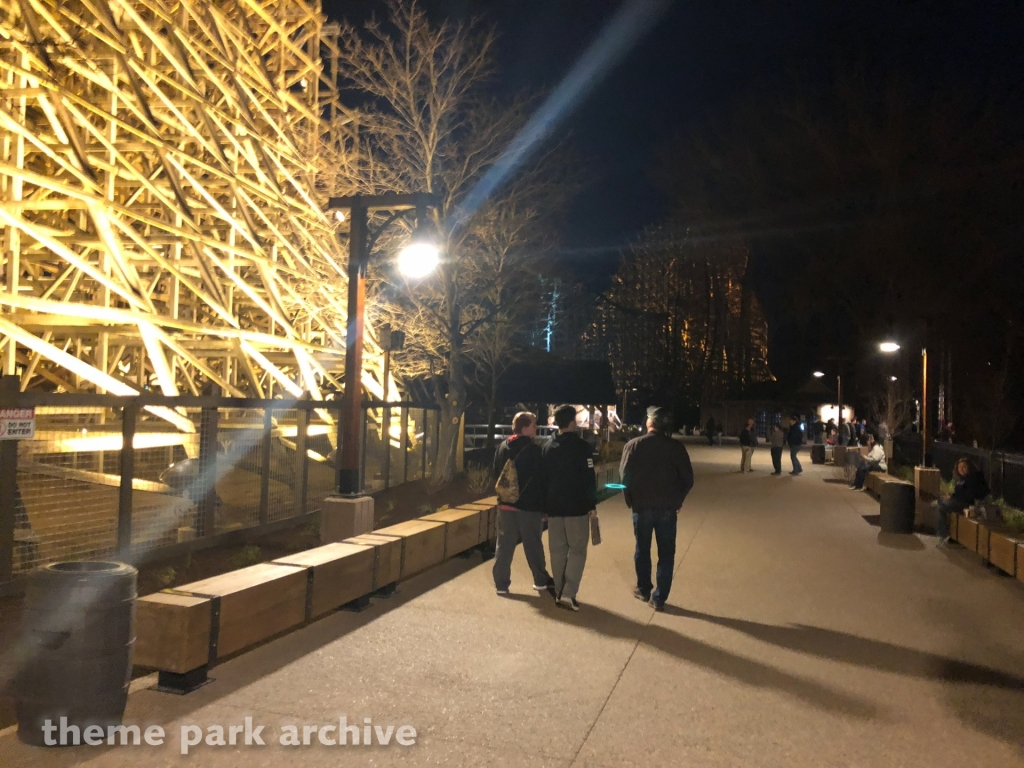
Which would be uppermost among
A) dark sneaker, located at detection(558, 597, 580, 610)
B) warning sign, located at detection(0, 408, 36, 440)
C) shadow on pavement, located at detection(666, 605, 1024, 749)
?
warning sign, located at detection(0, 408, 36, 440)

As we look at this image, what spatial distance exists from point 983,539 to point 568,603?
A: 5950 mm

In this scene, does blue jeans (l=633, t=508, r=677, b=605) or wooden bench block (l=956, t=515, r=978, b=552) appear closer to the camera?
blue jeans (l=633, t=508, r=677, b=605)

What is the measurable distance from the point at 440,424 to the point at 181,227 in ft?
23.2

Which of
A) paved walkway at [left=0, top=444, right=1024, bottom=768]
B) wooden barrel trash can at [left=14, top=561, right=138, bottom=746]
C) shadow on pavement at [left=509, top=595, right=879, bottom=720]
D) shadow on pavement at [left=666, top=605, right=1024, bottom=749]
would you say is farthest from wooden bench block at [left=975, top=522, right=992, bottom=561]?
wooden barrel trash can at [left=14, top=561, right=138, bottom=746]

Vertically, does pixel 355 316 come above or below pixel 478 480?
above

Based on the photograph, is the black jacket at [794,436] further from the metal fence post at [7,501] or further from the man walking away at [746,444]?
the metal fence post at [7,501]

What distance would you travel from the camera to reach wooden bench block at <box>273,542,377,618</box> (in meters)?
6.50

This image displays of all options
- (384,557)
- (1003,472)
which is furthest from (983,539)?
(384,557)

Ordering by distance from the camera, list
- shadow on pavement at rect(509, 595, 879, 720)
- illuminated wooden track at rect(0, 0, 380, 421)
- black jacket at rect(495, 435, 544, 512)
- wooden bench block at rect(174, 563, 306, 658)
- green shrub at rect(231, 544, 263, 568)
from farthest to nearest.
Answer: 1. illuminated wooden track at rect(0, 0, 380, 421)
2. green shrub at rect(231, 544, 263, 568)
3. black jacket at rect(495, 435, 544, 512)
4. wooden bench block at rect(174, 563, 306, 658)
5. shadow on pavement at rect(509, 595, 879, 720)

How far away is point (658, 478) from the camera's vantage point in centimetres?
758

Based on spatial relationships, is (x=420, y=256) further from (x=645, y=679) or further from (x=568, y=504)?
(x=645, y=679)

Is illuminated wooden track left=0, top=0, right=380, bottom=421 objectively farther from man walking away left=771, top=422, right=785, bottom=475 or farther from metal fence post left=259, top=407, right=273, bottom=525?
man walking away left=771, top=422, right=785, bottom=475

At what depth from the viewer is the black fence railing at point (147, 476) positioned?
7496mm

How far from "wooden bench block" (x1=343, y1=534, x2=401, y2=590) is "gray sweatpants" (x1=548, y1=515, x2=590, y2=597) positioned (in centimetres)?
150
